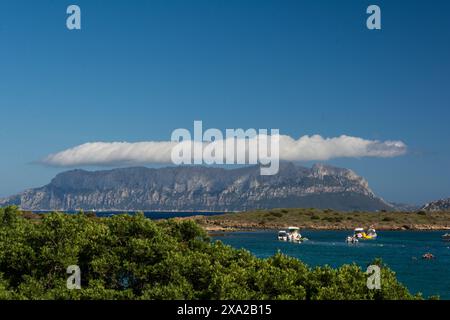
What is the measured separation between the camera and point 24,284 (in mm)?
38125

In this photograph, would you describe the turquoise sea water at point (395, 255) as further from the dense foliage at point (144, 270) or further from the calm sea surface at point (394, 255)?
the dense foliage at point (144, 270)

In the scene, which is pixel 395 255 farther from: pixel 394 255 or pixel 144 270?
pixel 144 270

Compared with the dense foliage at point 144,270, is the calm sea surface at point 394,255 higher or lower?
lower

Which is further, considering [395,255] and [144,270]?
[395,255]

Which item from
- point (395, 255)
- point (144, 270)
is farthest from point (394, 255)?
point (144, 270)

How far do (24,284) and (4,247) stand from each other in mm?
7437

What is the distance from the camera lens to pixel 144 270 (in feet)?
131

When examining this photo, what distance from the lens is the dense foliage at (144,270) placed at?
3588 centimetres

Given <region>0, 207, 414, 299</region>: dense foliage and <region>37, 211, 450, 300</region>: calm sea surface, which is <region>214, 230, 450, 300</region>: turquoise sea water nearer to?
<region>37, 211, 450, 300</region>: calm sea surface

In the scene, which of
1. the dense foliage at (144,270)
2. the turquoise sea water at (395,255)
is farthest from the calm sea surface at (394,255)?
the dense foliage at (144,270)

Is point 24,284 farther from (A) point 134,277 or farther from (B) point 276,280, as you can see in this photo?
(B) point 276,280
